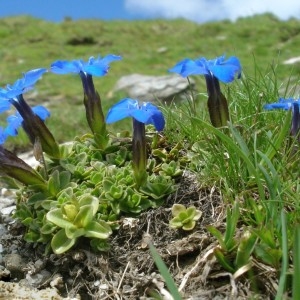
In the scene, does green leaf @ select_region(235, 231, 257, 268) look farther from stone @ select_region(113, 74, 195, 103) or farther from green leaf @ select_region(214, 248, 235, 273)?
stone @ select_region(113, 74, 195, 103)

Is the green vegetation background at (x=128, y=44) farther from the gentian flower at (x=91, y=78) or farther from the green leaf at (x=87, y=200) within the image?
the green leaf at (x=87, y=200)

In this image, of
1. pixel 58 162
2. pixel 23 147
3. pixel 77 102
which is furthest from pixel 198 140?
pixel 77 102

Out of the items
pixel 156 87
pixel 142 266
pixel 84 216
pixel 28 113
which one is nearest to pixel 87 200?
pixel 84 216

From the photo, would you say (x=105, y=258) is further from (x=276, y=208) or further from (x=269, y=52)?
(x=269, y=52)

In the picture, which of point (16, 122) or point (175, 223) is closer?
point (175, 223)

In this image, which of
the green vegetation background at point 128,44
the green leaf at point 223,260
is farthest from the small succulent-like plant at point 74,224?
the green vegetation background at point 128,44

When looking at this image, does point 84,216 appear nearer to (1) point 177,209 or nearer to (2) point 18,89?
(1) point 177,209
